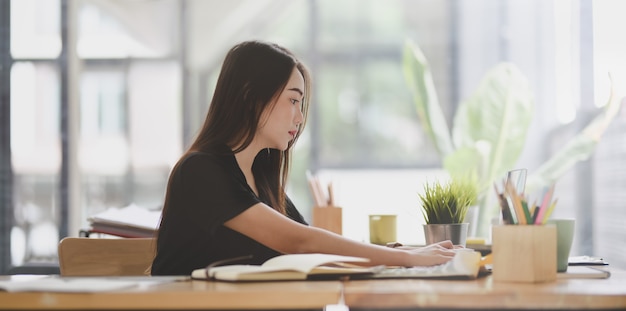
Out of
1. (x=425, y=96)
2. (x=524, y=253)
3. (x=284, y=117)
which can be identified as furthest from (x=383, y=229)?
(x=425, y=96)

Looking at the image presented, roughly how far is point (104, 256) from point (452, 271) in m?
0.99

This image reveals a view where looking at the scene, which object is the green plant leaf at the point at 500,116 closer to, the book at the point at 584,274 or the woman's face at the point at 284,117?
the woman's face at the point at 284,117

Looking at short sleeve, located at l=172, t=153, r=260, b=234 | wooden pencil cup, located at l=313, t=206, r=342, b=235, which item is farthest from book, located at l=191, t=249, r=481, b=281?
wooden pencil cup, located at l=313, t=206, r=342, b=235

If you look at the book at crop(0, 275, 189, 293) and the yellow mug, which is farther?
the yellow mug

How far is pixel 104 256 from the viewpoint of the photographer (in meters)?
1.97

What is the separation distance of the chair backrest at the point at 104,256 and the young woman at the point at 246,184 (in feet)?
0.91

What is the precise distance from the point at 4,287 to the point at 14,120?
3.06 metres

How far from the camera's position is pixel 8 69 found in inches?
155

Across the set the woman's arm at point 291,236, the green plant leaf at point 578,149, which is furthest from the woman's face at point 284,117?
the green plant leaf at point 578,149

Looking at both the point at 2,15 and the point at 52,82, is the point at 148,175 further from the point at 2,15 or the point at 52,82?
the point at 2,15

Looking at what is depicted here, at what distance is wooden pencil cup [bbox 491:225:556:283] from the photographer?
1246 mm

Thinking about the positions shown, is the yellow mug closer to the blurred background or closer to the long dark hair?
the long dark hair

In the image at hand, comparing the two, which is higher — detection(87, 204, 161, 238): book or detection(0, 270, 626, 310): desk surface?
detection(0, 270, 626, 310): desk surface

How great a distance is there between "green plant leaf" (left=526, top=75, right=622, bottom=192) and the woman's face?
1925 mm
